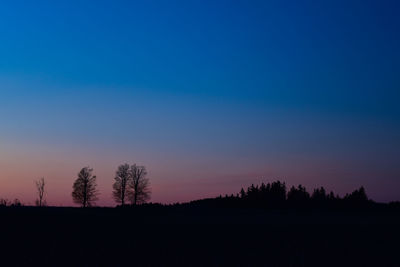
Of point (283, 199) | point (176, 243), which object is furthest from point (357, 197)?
point (176, 243)

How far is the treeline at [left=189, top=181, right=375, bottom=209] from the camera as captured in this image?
335ft

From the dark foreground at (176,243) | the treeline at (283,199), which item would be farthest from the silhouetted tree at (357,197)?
the dark foreground at (176,243)

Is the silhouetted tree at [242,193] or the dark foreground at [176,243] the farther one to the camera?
the silhouetted tree at [242,193]

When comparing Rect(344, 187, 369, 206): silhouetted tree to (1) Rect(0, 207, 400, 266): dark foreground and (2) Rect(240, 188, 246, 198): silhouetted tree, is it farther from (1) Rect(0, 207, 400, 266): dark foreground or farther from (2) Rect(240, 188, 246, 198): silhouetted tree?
(1) Rect(0, 207, 400, 266): dark foreground

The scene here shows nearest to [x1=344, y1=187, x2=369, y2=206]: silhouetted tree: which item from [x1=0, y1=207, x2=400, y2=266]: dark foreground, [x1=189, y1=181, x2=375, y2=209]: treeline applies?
[x1=189, y1=181, x2=375, y2=209]: treeline

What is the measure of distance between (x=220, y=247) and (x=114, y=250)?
8.12 m

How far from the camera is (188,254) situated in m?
36.2

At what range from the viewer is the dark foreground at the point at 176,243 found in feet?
111

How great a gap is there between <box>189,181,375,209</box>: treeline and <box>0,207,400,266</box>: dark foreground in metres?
40.7

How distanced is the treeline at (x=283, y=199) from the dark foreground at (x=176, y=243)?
133 ft

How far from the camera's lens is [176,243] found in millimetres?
41969

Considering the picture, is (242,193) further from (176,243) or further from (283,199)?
(176,243)

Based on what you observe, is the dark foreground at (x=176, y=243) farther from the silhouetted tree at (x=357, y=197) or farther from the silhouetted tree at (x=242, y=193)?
the silhouetted tree at (x=242, y=193)

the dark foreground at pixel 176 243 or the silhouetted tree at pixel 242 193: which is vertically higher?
the silhouetted tree at pixel 242 193
